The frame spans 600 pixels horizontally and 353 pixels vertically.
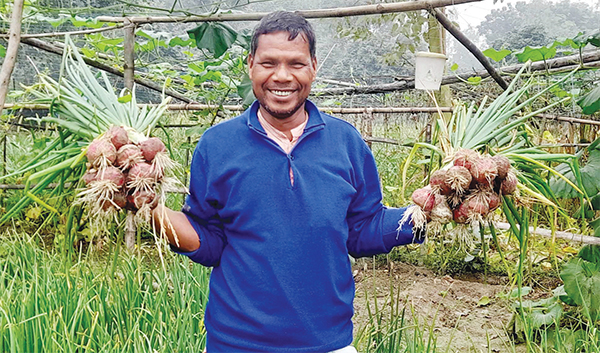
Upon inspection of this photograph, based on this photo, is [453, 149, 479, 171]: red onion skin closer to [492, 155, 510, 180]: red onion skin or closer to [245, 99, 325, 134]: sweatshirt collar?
[492, 155, 510, 180]: red onion skin

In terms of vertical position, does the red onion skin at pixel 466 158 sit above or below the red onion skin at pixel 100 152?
below

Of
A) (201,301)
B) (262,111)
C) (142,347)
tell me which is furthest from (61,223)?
(262,111)

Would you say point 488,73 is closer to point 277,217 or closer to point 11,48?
point 277,217

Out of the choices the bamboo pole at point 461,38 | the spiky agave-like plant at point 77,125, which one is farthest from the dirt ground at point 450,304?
the spiky agave-like plant at point 77,125

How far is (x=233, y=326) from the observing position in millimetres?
1415

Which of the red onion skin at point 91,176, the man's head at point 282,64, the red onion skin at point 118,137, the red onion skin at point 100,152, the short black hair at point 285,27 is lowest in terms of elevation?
the red onion skin at point 91,176

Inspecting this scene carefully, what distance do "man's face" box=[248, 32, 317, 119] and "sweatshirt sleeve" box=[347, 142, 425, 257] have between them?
1.02 ft

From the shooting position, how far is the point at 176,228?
141cm

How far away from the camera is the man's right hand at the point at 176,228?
52.3 inches

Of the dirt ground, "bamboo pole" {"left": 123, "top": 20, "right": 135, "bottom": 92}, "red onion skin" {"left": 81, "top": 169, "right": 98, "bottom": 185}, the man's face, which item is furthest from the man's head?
the dirt ground

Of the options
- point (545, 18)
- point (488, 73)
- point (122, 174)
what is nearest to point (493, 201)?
point (122, 174)

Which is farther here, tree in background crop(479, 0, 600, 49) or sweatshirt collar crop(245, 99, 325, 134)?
tree in background crop(479, 0, 600, 49)

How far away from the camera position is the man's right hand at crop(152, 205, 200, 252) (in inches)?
52.3

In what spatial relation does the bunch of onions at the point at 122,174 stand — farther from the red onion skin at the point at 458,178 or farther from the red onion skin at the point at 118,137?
the red onion skin at the point at 458,178
